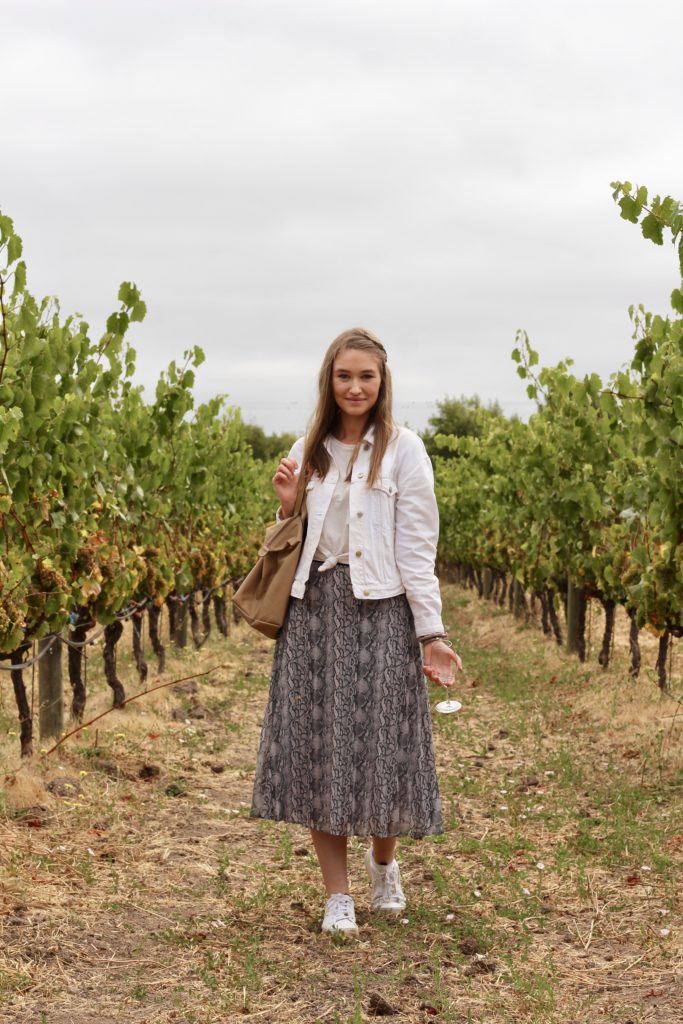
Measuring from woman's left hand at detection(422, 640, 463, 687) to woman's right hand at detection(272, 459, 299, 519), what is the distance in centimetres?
67

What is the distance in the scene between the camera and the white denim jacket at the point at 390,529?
→ 139 inches

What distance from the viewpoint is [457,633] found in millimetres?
16641

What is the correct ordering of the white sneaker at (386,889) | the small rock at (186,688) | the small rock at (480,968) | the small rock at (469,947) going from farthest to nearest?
1. the small rock at (186,688)
2. the white sneaker at (386,889)
3. the small rock at (469,947)
4. the small rock at (480,968)

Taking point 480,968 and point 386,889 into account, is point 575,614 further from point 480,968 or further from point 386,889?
point 480,968

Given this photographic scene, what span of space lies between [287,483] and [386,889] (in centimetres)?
147

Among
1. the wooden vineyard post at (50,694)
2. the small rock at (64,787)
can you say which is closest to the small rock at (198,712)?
the wooden vineyard post at (50,694)

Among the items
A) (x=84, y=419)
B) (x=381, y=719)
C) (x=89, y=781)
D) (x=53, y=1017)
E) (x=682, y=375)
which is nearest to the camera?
(x=53, y=1017)

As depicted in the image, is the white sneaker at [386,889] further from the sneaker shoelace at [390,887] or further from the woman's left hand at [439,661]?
the woman's left hand at [439,661]

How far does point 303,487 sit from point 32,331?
2.28 meters

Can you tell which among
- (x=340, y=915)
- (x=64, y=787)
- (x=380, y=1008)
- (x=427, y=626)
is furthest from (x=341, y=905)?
(x=64, y=787)

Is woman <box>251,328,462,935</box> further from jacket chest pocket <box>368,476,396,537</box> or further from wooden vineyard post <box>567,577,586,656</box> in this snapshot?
wooden vineyard post <box>567,577,586,656</box>

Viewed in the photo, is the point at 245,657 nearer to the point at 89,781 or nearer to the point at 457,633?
the point at 457,633

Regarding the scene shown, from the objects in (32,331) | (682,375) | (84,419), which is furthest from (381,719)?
(84,419)

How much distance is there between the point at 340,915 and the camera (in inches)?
141
